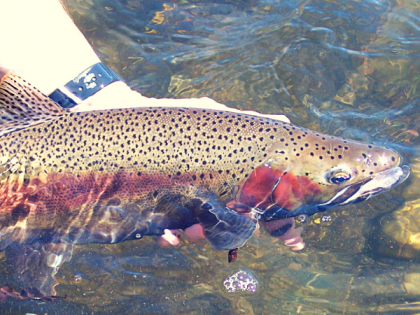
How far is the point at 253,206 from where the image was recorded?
10.0 ft

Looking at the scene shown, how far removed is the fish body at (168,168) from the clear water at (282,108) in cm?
53

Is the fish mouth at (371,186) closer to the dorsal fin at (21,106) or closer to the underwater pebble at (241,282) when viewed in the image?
the underwater pebble at (241,282)

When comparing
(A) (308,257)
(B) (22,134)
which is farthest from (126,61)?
(A) (308,257)

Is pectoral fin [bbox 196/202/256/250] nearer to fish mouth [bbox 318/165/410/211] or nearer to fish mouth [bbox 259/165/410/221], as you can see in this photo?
fish mouth [bbox 259/165/410/221]

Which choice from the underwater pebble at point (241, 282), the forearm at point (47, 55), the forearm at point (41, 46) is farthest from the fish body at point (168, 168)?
the forearm at point (41, 46)

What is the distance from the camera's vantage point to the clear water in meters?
3.20

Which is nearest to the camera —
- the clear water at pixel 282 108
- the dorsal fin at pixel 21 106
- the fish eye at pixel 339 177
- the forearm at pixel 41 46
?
the fish eye at pixel 339 177

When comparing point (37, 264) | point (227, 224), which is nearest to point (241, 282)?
point (227, 224)

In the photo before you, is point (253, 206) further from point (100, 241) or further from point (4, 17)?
point (4, 17)

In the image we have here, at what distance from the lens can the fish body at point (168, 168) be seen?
9.54ft

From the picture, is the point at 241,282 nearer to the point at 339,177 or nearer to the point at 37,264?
the point at 339,177

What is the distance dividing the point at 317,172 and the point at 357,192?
1.28ft

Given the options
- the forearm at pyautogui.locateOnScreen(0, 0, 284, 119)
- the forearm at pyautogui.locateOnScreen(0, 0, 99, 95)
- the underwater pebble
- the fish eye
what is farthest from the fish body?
the forearm at pyautogui.locateOnScreen(0, 0, 99, 95)

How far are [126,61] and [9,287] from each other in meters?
3.21
